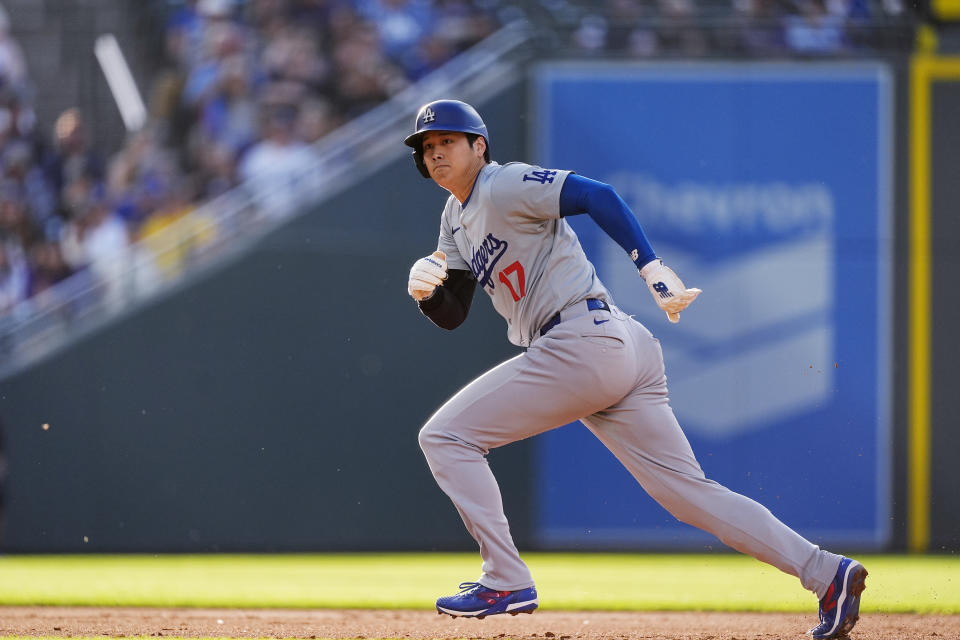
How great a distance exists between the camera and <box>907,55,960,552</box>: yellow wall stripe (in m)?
9.68

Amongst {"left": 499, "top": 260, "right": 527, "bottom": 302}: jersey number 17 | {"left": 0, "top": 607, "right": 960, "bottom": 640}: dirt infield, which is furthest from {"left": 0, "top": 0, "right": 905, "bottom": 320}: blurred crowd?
{"left": 499, "top": 260, "right": 527, "bottom": 302}: jersey number 17

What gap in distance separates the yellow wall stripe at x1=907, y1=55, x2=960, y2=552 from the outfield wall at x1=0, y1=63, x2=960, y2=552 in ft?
0.15

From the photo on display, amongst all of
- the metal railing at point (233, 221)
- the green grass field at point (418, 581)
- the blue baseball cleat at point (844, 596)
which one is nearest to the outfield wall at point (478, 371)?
the metal railing at point (233, 221)

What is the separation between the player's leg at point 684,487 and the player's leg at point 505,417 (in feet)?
0.38

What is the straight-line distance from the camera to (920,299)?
984 centimetres

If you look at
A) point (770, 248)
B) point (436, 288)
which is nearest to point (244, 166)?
point (770, 248)

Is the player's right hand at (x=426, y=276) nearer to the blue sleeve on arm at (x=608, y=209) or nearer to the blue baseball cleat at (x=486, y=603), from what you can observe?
the blue sleeve on arm at (x=608, y=209)

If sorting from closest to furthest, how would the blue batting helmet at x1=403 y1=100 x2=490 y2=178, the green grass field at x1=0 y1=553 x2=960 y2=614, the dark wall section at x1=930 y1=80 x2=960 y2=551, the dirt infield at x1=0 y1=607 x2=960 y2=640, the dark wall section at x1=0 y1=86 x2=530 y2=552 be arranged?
the blue batting helmet at x1=403 y1=100 x2=490 y2=178
the dirt infield at x1=0 y1=607 x2=960 y2=640
the green grass field at x1=0 y1=553 x2=960 y2=614
the dark wall section at x1=0 y1=86 x2=530 y2=552
the dark wall section at x1=930 y1=80 x2=960 y2=551

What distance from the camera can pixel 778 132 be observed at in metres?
9.85

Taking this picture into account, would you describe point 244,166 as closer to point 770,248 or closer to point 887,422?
point 770,248

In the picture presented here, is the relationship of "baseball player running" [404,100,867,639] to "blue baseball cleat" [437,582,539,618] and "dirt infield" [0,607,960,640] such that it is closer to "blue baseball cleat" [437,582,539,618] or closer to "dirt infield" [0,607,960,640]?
"blue baseball cleat" [437,582,539,618]

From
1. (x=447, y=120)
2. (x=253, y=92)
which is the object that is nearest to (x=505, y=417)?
(x=447, y=120)

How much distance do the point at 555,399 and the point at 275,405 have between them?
236 inches

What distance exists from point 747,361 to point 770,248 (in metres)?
0.93
